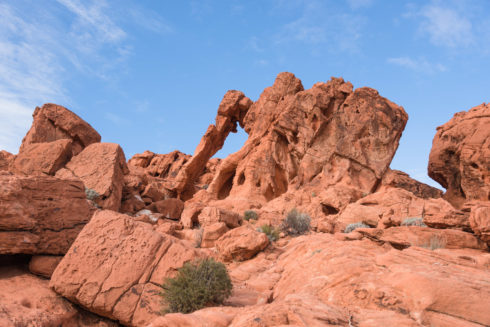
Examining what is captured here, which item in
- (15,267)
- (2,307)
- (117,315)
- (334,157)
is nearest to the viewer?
(2,307)

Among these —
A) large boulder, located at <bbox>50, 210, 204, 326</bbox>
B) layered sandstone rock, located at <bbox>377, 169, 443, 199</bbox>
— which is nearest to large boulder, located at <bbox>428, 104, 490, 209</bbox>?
layered sandstone rock, located at <bbox>377, 169, 443, 199</bbox>

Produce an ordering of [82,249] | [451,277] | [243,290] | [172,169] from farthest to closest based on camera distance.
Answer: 1. [172,169]
2. [243,290]
3. [82,249]
4. [451,277]

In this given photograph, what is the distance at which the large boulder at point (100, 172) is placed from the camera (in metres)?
14.1

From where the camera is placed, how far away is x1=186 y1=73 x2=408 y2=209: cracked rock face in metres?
21.5

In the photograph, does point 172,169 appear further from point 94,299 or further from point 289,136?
point 94,299

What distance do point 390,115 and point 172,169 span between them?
30733mm

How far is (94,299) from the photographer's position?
5.41 metres

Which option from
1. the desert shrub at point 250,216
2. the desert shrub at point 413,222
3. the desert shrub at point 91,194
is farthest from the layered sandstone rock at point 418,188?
the desert shrub at point 91,194

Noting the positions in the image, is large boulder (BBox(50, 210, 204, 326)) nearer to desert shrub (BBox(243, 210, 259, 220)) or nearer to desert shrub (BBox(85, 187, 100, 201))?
desert shrub (BBox(85, 187, 100, 201))

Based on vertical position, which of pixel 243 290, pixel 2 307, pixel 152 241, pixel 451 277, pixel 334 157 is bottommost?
pixel 2 307

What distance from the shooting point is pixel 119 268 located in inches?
225

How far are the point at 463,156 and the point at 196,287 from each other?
17.7 metres

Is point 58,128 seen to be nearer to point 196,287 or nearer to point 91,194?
point 91,194

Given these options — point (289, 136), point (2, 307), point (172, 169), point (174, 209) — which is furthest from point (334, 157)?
point (172, 169)
